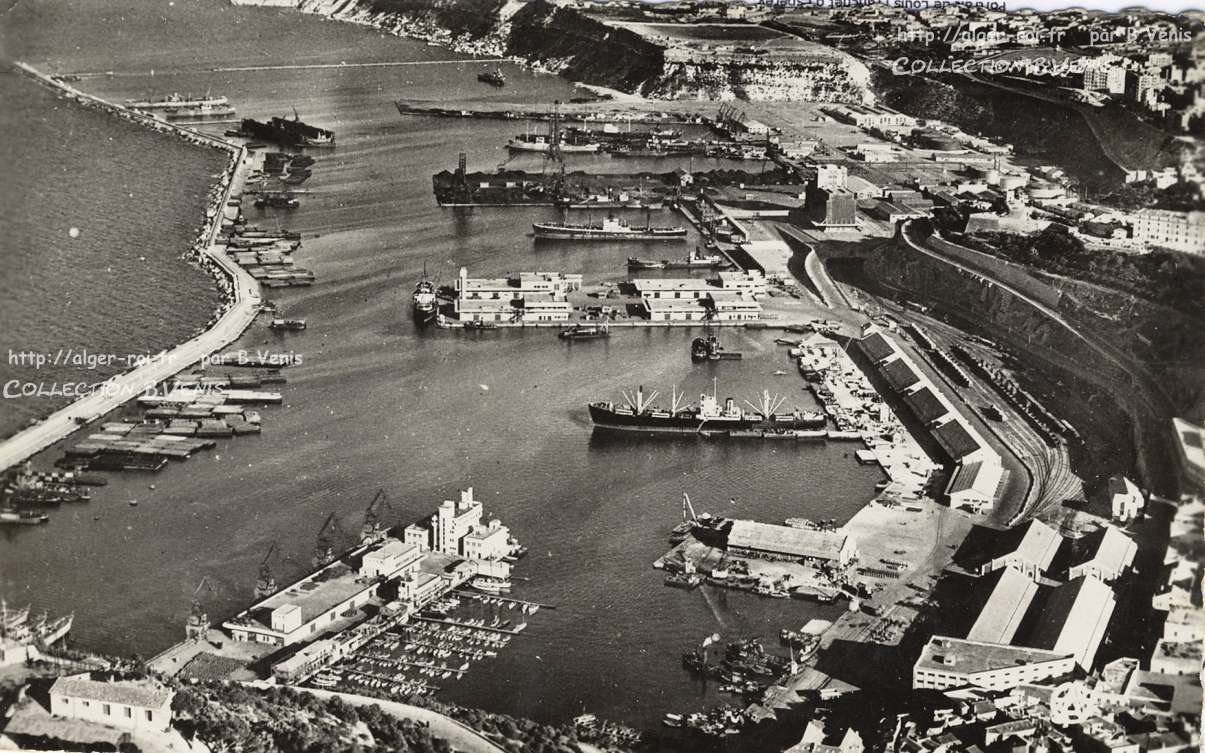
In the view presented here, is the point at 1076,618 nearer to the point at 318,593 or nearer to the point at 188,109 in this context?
the point at 318,593

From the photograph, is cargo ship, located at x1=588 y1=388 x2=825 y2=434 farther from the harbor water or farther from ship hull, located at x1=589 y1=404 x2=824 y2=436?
the harbor water

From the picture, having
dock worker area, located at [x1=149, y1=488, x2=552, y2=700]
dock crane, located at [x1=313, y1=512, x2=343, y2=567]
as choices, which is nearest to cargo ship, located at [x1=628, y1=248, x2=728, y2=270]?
dock worker area, located at [x1=149, y1=488, x2=552, y2=700]

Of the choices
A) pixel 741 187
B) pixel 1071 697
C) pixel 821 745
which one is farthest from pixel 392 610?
pixel 741 187

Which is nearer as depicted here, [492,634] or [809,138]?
[492,634]

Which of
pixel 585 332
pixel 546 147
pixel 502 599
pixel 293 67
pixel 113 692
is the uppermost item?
pixel 293 67

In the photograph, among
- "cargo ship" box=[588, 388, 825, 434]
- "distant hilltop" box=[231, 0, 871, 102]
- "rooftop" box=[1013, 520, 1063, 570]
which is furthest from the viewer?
"distant hilltop" box=[231, 0, 871, 102]

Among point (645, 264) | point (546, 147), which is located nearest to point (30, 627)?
point (645, 264)

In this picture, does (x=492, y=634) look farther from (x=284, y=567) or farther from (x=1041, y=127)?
(x=1041, y=127)
